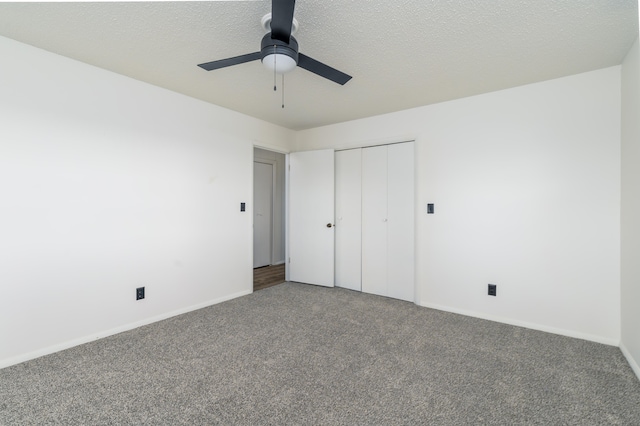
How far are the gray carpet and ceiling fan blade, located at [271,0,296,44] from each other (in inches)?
82.1

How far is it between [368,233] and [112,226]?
285 cm

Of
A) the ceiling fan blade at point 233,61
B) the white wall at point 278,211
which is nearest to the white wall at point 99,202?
the ceiling fan blade at point 233,61

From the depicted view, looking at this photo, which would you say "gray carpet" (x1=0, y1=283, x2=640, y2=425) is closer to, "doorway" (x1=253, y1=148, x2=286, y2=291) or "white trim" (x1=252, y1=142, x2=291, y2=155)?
"white trim" (x1=252, y1=142, x2=291, y2=155)

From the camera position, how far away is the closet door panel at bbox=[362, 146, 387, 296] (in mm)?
3754

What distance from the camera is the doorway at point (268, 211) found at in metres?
5.52

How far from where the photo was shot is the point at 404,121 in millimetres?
3516

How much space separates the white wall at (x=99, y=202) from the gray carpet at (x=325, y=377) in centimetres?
35

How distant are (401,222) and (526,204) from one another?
130cm

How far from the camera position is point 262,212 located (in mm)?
5672

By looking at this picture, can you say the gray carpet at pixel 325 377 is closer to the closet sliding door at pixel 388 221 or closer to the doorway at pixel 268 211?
the closet sliding door at pixel 388 221

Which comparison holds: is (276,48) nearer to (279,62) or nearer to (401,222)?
(279,62)

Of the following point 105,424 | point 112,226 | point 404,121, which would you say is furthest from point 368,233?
point 105,424

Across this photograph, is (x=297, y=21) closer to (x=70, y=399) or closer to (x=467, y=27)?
(x=467, y=27)

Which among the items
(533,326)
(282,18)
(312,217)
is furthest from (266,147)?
(533,326)
